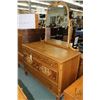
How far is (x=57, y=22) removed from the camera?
3361 millimetres

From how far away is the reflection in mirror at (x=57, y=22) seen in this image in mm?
2918

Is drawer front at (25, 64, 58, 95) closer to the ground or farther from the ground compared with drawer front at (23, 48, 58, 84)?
closer to the ground

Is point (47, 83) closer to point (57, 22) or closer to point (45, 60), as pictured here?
point (45, 60)

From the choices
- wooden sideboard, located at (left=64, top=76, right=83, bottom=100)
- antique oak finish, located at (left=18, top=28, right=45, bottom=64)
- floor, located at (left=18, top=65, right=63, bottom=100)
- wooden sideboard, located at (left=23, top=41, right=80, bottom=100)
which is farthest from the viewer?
antique oak finish, located at (left=18, top=28, right=45, bottom=64)

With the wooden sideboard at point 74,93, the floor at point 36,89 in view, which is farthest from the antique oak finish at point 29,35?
the wooden sideboard at point 74,93

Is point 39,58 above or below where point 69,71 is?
above

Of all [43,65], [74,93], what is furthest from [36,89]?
[74,93]

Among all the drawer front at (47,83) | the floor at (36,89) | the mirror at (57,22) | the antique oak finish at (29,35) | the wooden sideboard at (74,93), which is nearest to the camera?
the wooden sideboard at (74,93)

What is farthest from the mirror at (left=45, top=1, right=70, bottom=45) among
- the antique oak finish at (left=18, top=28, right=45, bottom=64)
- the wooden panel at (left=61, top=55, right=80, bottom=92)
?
the wooden panel at (left=61, top=55, right=80, bottom=92)

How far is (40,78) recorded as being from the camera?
2738 millimetres

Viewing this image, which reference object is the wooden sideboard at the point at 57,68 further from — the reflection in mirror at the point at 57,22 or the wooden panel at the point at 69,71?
the reflection in mirror at the point at 57,22

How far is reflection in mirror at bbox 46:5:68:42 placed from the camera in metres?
2.92

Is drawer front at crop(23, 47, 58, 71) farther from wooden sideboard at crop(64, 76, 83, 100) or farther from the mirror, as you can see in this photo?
the mirror
